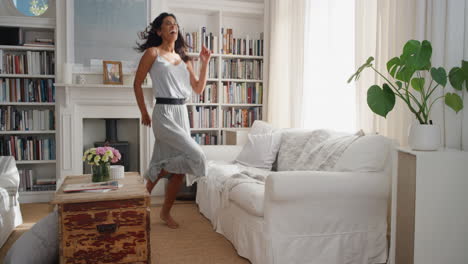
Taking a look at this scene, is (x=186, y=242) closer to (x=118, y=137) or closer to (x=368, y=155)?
(x=368, y=155)

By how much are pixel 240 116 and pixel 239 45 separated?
862 millimetres

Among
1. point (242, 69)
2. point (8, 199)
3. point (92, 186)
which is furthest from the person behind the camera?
point (242, 69)

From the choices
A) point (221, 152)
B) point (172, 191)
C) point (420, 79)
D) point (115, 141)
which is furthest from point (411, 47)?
point (115, 141)

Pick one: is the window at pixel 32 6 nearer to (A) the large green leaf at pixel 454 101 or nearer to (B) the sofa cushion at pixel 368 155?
(B) the sofa cushion at pixel 368 155

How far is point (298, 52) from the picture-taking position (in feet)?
13.8

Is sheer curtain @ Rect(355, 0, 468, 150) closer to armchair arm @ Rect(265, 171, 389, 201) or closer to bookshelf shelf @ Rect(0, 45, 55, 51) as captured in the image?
armchair arm @ Rect(265, 171, 389, 201)

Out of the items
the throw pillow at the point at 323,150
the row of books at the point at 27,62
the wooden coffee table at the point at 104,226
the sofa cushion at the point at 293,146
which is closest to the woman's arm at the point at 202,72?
the sofa cushion at the point at 293,146

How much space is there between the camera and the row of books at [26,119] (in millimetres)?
4449

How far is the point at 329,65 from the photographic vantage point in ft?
12.2

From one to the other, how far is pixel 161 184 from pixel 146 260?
2.50 m

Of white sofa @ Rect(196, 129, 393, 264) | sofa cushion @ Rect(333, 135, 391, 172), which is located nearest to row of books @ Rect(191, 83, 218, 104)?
white sofa @ Rect(196, 129, 393, 264)

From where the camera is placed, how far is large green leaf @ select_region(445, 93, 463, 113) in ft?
7.02

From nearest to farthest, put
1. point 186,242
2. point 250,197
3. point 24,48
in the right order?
point 250,197
point 186,242
point 24,48

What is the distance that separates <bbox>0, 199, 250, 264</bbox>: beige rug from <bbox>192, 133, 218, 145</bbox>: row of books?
1273 millimetres
